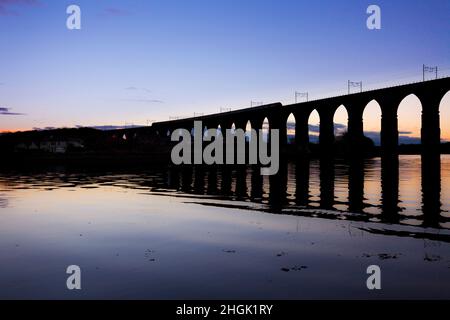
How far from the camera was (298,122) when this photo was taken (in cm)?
10600

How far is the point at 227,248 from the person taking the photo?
10438mm

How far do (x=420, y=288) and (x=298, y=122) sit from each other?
3955 inches

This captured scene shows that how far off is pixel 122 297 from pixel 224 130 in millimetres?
128799

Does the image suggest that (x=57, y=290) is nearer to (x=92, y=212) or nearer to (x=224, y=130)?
(x=92, y=212)

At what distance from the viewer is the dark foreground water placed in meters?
7.29

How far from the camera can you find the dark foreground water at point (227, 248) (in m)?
7.29

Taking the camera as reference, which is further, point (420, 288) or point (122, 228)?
point (122, 228)

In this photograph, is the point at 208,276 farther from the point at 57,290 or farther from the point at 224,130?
the point at 224,130
